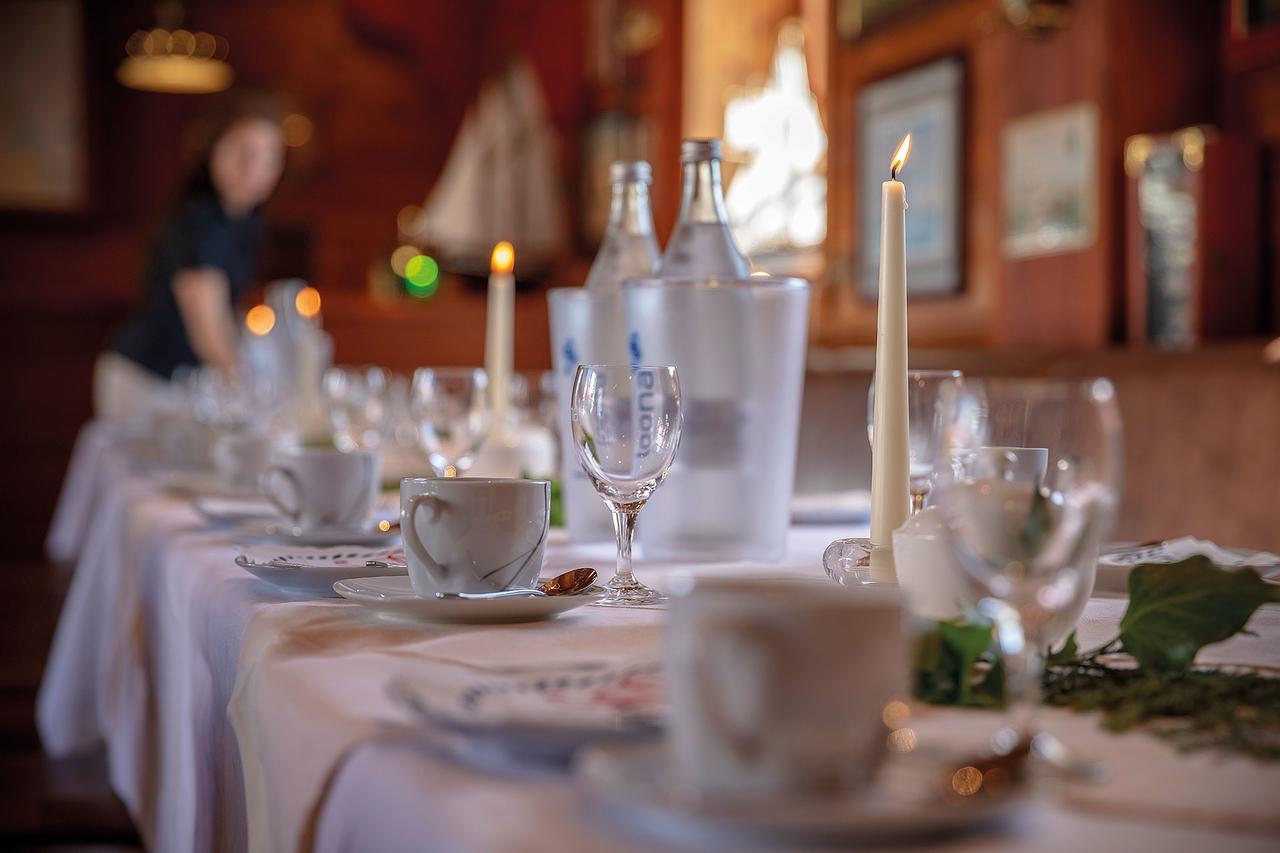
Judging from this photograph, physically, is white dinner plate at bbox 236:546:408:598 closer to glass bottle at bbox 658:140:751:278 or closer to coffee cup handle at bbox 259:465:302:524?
coffee cup handle at bbox 259:465:302:524

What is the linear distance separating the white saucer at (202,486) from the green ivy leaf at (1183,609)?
1044mm

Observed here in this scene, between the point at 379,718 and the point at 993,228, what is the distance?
3040 millimetres

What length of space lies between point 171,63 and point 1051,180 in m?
4.08

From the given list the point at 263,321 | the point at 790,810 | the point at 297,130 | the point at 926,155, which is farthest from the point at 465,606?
the point at 297,130

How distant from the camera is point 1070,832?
1.38 feet

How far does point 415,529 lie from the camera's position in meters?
0.80

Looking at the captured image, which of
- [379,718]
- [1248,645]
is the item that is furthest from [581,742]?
[1248,645]

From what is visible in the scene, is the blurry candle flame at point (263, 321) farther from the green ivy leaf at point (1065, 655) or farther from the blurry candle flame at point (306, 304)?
the green ivy leaf at point (1065, 655)

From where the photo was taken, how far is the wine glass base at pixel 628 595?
85 cm

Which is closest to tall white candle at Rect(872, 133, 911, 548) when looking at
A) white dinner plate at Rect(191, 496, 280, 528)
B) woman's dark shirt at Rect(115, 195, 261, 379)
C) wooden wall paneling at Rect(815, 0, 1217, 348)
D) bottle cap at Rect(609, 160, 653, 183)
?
bottle cap at Rect(609, 160, 653, 183)

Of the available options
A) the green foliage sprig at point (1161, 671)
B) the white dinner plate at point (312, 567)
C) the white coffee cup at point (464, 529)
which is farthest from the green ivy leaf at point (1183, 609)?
the white dinner plate at point (312, 567)

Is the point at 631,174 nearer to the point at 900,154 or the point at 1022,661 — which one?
the point at 900,154

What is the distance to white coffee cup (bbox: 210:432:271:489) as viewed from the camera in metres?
1.59

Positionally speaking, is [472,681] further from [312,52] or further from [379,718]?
[312,52]
